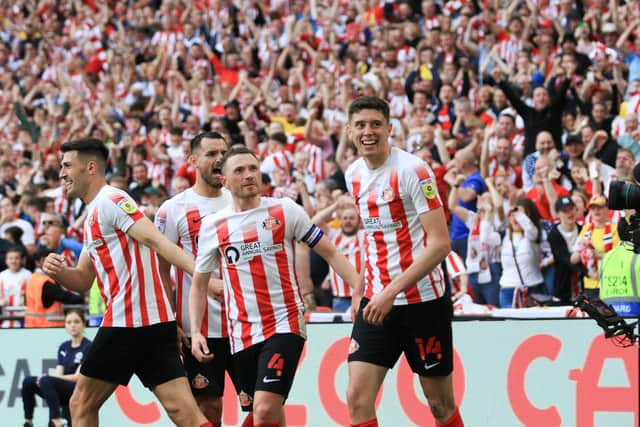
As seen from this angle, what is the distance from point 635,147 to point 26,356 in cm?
729

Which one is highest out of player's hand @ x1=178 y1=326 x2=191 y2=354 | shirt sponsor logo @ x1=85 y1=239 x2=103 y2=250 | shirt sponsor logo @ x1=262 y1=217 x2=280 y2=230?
shirt sponsor logo @ x1=262 y1=217 x2=280 y2=230

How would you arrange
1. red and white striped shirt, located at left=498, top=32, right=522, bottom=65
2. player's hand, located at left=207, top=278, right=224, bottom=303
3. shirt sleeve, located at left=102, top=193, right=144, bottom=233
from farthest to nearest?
red and white striped shirt, located at left=498, top=32, right=522, bottom=65, player's hand, located at left=207, top=278, right=224, bottom=303, shirt sleeve, located at left=102, top=193, right=144, bottom=233

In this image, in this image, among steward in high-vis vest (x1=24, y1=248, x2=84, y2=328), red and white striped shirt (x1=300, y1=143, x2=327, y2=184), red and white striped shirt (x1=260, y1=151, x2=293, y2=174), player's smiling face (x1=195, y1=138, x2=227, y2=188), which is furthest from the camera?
red and white striped shirt (x1=300, y1=143, x2=327, y2=184)

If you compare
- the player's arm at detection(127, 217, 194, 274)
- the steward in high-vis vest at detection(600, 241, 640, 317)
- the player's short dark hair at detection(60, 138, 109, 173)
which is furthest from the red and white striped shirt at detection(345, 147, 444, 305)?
the steward in high-vis vest at detection(600, 241, 640, 317)

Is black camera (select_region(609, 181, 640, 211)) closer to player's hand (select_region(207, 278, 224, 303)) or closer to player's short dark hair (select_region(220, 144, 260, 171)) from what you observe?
player's short dark hair (select_region(220, 144, 260, 171))

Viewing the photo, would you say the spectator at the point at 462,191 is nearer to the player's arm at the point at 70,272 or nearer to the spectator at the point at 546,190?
the spectator at the point at 546,190

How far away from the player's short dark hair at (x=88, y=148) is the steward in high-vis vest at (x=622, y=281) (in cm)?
388

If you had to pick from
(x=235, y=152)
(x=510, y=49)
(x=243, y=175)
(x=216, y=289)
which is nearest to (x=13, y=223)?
(x=510, y=49)

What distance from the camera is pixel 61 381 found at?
1098 centimetres

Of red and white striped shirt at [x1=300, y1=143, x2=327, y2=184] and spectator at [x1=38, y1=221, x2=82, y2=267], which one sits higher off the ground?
red and white striped shirt at [x1=300, y1=143, x2=327, y2=184]

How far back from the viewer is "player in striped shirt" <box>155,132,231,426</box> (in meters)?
7.88

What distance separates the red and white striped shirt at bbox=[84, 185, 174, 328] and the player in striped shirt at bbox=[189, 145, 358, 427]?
304 mm

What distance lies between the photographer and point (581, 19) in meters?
17.2

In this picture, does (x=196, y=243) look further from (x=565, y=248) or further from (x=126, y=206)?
(x=565, y=248)
